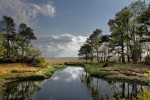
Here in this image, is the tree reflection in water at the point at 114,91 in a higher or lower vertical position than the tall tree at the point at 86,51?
lower

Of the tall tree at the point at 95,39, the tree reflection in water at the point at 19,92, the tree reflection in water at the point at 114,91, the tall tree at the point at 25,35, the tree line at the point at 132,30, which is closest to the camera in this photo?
the tree reflection in water at the point at 114,91

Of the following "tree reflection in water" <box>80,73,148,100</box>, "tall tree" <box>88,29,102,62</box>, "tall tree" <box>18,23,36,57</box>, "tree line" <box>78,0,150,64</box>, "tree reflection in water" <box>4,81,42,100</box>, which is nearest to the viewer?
"tree reflection in water" <box>80,73,148,100</box>

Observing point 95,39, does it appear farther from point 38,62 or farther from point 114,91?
point 114,91

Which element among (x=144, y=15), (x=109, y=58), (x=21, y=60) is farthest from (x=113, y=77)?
(x=109, y=58)

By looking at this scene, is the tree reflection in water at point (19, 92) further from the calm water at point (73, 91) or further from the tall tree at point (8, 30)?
the tall tree at point (8, 30)

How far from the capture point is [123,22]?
64.1 metres

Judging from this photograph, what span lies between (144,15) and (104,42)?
31.2 meters

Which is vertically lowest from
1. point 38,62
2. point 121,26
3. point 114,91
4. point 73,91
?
point 73,91

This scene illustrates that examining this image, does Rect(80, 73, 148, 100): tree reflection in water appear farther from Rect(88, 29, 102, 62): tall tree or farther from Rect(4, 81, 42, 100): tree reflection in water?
Rect(88, 29, 102, 62): tall tree

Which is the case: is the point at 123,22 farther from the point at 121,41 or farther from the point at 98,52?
the point at 98,52

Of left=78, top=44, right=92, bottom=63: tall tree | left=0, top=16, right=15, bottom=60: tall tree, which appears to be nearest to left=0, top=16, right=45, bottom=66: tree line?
left=0, top=16, right=15, bottom=60: tall tree

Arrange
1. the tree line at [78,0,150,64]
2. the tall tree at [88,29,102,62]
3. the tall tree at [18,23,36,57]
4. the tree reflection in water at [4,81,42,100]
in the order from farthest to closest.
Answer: the tall tree at [88,29,102,62]
the tall tree at [18,23,36,57]
the tree line at [78,0,150,64]
the tree reflection in water at [4,81,42,100]

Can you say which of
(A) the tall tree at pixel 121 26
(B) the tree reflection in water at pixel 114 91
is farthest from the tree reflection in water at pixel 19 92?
(A) the tall tree at pixel 121 26

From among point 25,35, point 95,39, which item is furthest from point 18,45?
point 95,39
